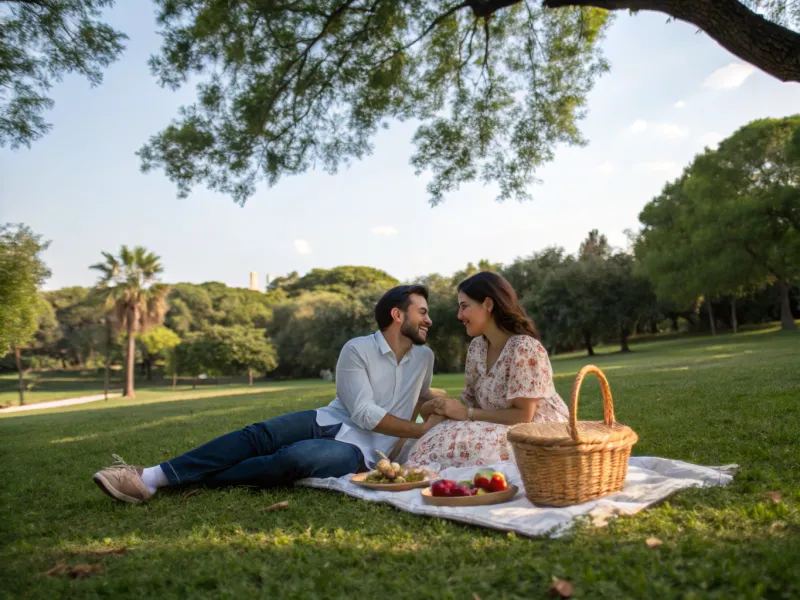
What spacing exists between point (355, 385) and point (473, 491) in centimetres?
140

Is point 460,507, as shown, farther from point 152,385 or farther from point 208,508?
point 152,385

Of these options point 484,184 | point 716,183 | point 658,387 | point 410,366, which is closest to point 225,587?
point 410,366

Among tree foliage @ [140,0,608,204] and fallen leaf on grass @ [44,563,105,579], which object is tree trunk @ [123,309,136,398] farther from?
fallen leaf on grass @ [44,563,105,579]

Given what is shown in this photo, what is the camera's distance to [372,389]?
4.98 metres

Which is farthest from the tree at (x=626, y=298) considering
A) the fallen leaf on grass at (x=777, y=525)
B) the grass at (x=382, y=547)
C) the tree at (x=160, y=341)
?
the fallen leaf on grass at (x=777, y=525)

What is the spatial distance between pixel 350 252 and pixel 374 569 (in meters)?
61.6

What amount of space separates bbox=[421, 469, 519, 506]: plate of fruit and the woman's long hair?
3.63 ft

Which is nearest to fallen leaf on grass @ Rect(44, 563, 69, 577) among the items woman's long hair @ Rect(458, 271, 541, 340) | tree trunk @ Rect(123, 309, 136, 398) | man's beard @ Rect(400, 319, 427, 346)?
man's beard @ Rect(400, 319, 427, 346)

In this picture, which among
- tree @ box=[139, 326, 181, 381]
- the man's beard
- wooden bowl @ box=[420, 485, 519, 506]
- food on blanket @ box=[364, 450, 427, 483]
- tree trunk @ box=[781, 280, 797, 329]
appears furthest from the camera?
tree @ box=[139, 326, 181, 381]

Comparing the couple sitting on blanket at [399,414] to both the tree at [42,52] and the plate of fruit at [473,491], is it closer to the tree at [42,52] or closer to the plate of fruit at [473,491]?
the plate of fruit at [473,491]

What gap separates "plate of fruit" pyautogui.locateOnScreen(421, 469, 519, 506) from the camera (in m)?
3.68

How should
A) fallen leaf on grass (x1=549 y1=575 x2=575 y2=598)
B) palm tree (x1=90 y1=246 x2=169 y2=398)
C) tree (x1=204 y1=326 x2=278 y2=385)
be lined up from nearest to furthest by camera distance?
fallen leaf on grass (x1=549 y1=575 x2=575 y2=598), palm tree (x1=90 y1=246 x2=169 y2=398), tree (x1=204 y1=326 x2=278 y2=385)

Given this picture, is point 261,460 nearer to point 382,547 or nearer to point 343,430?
point 343,430

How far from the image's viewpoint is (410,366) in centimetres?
511
